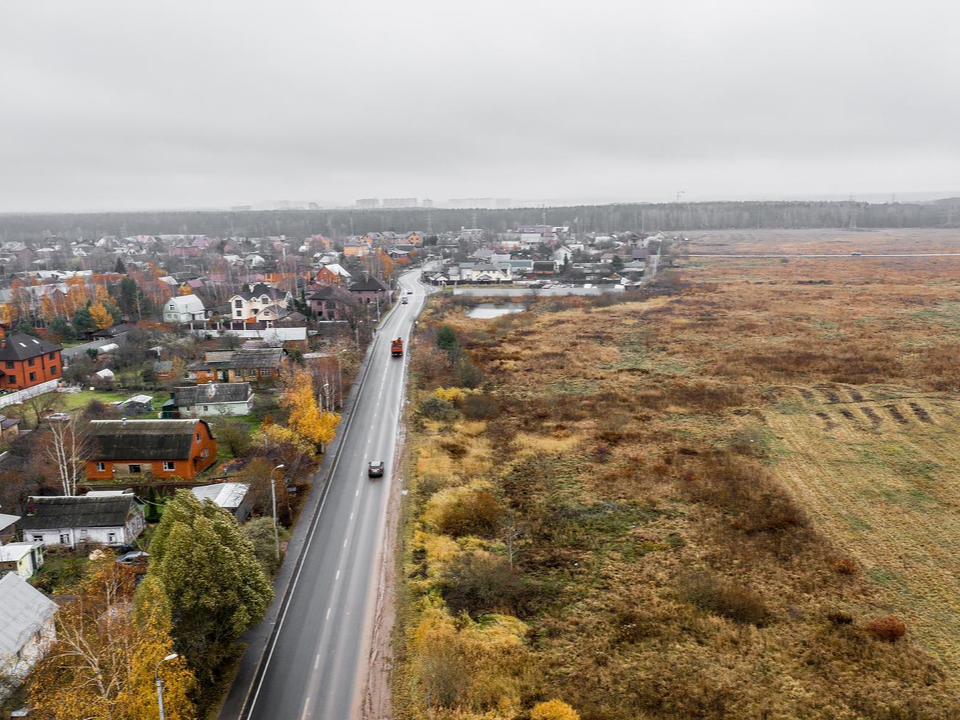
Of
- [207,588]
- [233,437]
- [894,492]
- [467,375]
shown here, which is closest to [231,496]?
[233,437]

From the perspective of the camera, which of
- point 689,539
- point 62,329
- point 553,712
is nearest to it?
point 553,712

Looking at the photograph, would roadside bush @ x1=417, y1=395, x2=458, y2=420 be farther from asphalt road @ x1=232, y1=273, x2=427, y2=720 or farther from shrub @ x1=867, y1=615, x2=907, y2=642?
shrub @ x1=867, y1=615, x2=907, y2=642

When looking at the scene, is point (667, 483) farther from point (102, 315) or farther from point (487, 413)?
point (102, 315)

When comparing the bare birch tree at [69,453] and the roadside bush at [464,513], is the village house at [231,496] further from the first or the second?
the roadside bush at [464,513]

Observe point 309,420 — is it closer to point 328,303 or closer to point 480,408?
point 480,408

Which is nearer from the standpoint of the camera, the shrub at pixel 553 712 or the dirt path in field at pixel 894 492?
the shrub at pixel 553 712

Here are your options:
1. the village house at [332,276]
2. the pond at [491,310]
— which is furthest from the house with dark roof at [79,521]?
the village house at [332,276]
